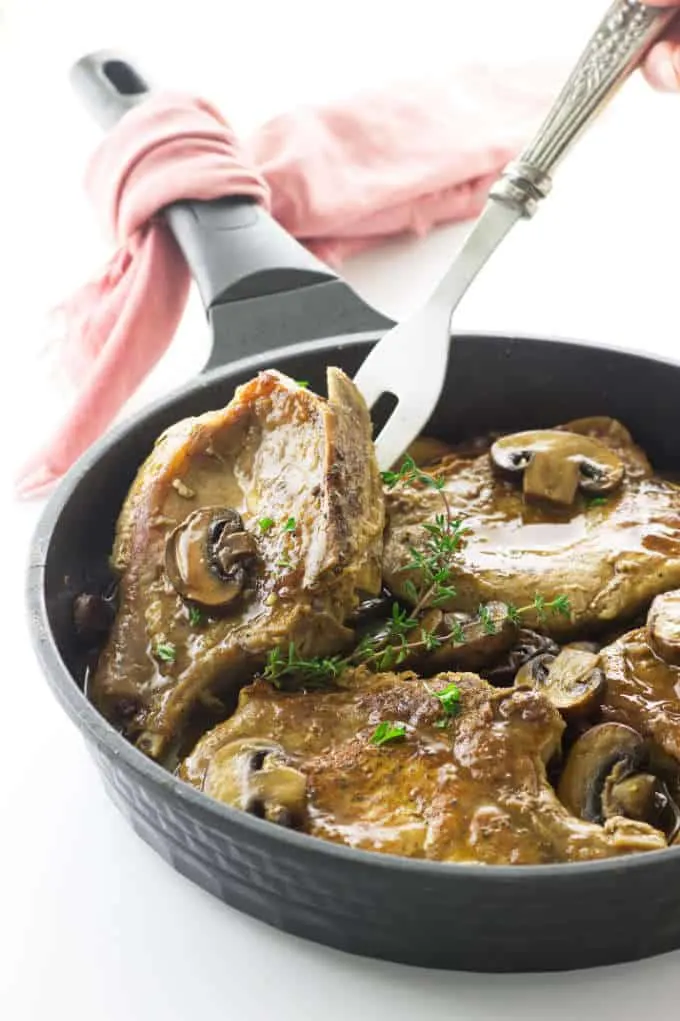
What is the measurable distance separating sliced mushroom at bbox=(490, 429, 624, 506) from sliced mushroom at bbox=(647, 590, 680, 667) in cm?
38

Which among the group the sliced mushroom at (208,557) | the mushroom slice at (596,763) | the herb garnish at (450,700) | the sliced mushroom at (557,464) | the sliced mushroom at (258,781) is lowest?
the sliced mushroom at (557,464)

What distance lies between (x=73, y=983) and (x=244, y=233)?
190cm

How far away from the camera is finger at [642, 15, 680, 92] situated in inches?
118

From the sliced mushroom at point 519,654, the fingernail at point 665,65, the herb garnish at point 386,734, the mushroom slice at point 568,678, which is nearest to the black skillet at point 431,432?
the herb garnish at point 386,734

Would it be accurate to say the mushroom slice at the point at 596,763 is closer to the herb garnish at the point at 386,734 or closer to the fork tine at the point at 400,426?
the herb garnish at the point at 386,734

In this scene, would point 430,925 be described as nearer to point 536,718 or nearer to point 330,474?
point 536,718

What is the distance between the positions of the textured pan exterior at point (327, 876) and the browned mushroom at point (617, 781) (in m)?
0.19

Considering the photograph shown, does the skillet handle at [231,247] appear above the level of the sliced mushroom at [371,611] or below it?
above

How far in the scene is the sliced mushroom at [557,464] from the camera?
8.90 ft

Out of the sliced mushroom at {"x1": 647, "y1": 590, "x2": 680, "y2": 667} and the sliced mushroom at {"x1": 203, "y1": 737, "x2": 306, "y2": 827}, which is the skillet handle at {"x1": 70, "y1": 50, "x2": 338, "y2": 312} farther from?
the sliced mushroom at {"x1": 203, "y1": 737, "x2": 306, "y2": 827}

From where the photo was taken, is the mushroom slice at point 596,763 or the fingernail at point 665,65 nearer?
the mushroom slice at point 596,763

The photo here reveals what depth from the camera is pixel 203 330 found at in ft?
13.2

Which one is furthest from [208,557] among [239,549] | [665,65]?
[665,65]

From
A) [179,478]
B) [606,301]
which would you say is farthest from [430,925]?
[606,301]
